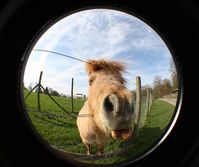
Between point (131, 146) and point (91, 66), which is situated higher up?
point (91, 66)

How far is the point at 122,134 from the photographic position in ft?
2.59

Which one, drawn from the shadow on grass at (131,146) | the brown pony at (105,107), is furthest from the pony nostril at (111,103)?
the shadow on grass at (131,146)

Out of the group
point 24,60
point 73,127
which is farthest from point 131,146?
point 24,60

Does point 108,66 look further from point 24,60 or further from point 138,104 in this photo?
point 24,60

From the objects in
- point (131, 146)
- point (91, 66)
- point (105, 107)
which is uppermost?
point (91, 66)

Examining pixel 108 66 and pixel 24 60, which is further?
pixel 108 66

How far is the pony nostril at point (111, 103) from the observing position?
0.75 m

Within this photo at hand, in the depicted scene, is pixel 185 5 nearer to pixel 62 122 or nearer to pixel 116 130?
pixel 116 130

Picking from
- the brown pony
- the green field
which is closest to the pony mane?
the brown pony

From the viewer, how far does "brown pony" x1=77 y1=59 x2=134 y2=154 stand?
0.76 meters

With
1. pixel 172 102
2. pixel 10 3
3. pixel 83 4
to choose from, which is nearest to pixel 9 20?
pixel 10 3

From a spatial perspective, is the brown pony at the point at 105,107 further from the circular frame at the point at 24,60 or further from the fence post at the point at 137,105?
the circular frame at the point at 24,60

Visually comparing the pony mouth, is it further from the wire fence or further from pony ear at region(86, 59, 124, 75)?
pony ear at region(86, 59, 124, 75)

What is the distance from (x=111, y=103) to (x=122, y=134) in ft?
0.32
